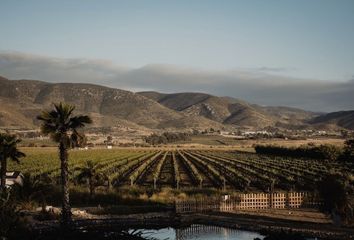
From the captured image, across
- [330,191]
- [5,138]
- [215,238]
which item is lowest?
[215,238]

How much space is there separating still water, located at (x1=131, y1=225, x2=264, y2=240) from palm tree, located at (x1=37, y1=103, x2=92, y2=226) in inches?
212

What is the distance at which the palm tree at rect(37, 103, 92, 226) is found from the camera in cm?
3253

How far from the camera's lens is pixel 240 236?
30906 millimetres

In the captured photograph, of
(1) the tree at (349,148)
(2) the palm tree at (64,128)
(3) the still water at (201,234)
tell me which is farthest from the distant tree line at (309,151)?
(2) the palm tree at (64,128)

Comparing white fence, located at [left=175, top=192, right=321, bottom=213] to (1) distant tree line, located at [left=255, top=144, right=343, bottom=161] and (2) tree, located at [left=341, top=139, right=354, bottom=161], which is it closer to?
(2) tree, located at [left=341, top=139, right=354, bottom=161]

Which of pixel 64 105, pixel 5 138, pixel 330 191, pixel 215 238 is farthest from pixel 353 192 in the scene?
pixel 5 138

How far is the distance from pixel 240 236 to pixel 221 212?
21.8 feet

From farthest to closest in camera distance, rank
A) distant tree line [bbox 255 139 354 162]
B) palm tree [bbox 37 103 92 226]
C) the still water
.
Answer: distant tree line [bbox 255 139 354 162] < palm tree [bbox 37 103 92 226] < the still water

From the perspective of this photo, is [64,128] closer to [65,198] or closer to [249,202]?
[65,198]

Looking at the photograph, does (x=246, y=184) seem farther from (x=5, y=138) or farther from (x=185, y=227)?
(x=5, y=138)

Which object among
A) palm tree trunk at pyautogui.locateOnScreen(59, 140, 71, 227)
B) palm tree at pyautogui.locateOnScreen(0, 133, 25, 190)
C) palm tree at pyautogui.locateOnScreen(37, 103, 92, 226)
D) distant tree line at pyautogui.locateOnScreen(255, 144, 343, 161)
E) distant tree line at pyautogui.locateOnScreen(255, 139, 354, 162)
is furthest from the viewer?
distant tree line at pyautogui.locateOnScreen(255, 144, 343, 161)

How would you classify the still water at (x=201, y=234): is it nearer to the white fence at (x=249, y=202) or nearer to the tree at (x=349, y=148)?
the white fence at (x=249, y=202)

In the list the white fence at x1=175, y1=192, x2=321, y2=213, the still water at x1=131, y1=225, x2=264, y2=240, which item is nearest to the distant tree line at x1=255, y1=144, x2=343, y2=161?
the white fence at x1=175, y1=192, x2=321, y2=213

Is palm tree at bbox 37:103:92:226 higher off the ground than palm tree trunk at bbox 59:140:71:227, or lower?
higher
